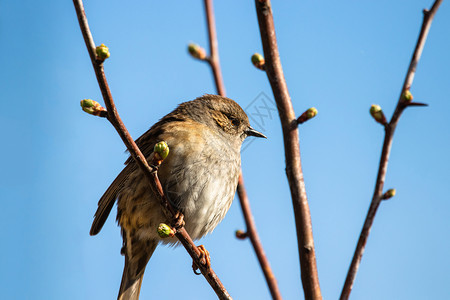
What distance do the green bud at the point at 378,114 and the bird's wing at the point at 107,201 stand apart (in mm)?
2556

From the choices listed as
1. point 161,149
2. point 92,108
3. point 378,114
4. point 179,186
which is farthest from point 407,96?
point 179,186

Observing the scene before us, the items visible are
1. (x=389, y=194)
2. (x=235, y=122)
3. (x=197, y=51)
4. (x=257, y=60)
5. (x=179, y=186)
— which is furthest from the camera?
(x=235, y=122)

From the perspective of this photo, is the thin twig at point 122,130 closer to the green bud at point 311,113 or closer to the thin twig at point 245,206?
the thin twig at point 245,206

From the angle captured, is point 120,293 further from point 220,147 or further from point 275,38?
point 275,38

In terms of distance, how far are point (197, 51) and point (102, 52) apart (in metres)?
1.89

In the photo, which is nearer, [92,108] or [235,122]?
[92,108]

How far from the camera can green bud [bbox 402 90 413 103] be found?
9.39 feet

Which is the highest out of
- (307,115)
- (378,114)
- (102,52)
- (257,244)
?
(102,52)

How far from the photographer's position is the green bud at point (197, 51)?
404cm

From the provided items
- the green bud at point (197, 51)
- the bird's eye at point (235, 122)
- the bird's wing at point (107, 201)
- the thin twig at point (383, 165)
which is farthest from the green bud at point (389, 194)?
the bird's eye at point (235, 122)

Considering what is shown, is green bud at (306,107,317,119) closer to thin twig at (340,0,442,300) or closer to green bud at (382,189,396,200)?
thin twig at (340,0,442,300)

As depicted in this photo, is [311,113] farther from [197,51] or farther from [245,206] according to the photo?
[197,51]

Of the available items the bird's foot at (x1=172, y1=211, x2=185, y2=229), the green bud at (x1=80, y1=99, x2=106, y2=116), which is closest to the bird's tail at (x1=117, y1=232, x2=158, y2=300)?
the bird's foot at (x1=172, y1=211, x2=185, y2=229)

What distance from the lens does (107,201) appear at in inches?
195
